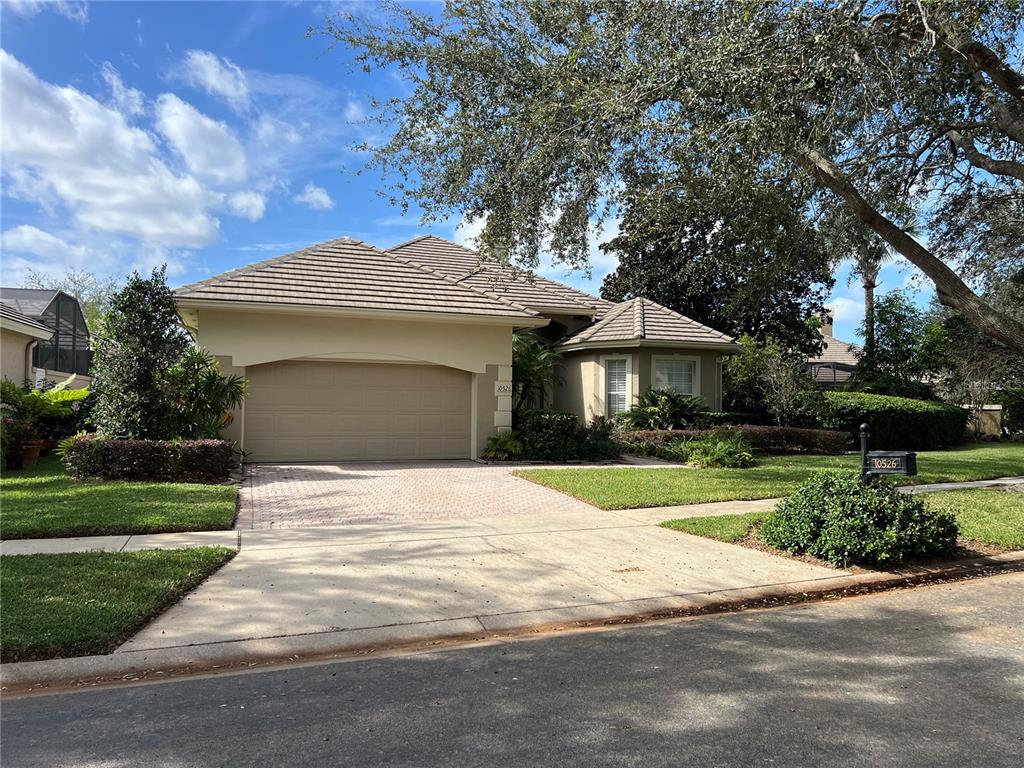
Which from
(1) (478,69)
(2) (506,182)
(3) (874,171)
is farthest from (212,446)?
(3) (874,171)

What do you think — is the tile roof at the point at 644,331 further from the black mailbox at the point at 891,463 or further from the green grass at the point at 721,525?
the black mailbox at the point at 891,463

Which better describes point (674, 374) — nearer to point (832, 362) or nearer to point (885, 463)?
point (885, 463)

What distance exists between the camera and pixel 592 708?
12.8 feet

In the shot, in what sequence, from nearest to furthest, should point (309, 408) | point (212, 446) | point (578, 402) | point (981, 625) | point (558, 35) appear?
point (981, 625)
point (558, 35)
point (212, 446)
point (309, 408)
point (578, 402)

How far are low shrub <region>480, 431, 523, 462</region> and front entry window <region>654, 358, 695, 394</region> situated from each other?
16.9 ft

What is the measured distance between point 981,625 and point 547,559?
3.80 meters

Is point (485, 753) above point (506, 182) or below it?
below

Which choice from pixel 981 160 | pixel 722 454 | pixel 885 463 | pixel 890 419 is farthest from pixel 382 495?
pixel 890 419

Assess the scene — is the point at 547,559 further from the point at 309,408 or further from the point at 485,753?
the point at 309,408

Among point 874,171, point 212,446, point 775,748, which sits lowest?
point 775,748

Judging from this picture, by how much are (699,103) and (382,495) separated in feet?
24.8

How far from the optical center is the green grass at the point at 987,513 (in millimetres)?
8328

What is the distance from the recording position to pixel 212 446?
463 inches

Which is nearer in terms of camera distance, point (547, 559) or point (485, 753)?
point (485, 753)
